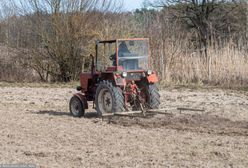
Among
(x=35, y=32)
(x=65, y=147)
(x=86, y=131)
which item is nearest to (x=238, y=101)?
(x=86, y=131)

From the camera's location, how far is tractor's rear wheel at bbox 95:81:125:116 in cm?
1184

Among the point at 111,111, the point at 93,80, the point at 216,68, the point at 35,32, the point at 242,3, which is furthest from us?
the point at 242,3

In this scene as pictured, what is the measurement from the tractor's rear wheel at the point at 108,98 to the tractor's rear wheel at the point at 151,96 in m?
0.79

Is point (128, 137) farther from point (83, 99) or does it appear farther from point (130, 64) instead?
point (83, 99)

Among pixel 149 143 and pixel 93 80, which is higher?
pixel 93 80


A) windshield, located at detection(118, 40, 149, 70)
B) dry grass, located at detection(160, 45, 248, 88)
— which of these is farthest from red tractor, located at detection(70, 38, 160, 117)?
dry grass, located at detection(160, 45, 248, 88)

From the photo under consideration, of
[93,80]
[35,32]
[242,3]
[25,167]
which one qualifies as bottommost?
[25,167]

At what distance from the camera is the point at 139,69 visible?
1241 cm

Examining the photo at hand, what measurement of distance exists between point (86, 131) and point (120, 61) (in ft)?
7.78

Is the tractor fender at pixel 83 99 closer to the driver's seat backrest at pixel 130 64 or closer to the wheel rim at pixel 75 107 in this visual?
the wheel rim at pixel 75 107

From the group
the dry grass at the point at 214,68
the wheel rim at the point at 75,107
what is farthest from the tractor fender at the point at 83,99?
the dry grass at the point at 214,68

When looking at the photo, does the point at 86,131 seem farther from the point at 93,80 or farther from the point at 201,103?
the point at 201,103

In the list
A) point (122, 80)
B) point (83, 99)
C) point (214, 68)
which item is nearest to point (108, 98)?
point (122, 80)

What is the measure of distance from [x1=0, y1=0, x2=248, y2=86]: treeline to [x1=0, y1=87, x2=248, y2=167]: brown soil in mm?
6134
